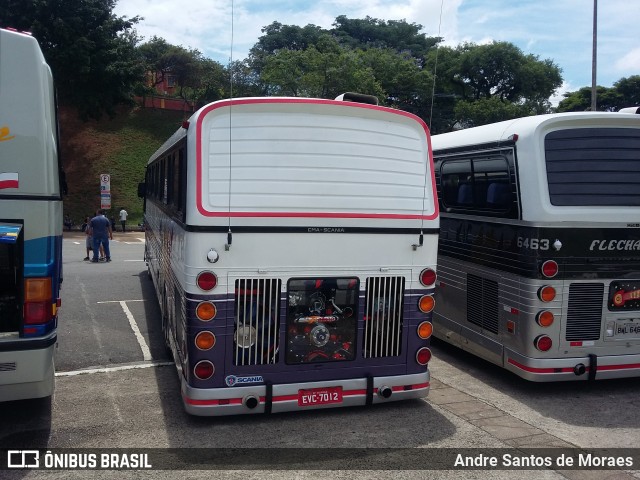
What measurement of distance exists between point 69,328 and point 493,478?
23.5 feet

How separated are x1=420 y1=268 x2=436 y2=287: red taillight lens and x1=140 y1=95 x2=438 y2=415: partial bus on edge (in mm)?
11

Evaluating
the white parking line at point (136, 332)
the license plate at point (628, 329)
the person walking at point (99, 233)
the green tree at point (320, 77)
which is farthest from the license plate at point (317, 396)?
the green tree at point (320, 77)

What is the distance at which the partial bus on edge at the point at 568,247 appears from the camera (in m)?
6.65

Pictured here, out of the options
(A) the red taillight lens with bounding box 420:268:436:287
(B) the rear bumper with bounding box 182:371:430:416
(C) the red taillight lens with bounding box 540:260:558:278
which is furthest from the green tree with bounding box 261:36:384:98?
(B) the rear bumper with bounding box 182:371:430:416

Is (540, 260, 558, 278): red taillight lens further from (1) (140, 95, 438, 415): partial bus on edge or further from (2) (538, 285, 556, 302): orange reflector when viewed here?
(1) (140, 95, 438, 415): partial bus on edge

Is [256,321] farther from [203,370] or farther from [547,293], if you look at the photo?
[547,293]

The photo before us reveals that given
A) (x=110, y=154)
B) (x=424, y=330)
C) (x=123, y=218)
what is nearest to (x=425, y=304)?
(x=424, y=330)

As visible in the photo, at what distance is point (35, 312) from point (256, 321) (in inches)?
73.6

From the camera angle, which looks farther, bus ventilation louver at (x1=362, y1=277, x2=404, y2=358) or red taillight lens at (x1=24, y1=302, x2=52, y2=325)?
bus ventilation louver at (x1=362, y1=277, x2=404, y2=358)

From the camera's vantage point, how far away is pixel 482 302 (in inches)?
304

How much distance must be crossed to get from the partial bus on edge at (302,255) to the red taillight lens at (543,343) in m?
1.38

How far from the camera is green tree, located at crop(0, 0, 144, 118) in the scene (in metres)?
32.1

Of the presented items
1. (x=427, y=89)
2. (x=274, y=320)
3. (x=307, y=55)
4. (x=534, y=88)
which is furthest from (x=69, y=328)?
(x=534, y=88)

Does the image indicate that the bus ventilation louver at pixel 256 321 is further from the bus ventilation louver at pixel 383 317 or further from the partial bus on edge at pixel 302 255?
the bus ventilation louver at pixel 383 317
